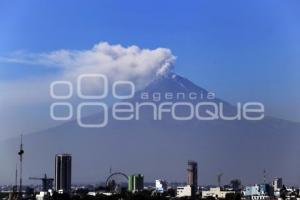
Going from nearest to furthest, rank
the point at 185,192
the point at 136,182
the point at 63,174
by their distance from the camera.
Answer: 1. the point at 185,192
2. the point at 63,174
3. the point at 136,182

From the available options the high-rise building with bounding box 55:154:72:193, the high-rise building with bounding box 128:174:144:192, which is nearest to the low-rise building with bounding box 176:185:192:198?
the high-rise building with bounding box 128:174:144:192

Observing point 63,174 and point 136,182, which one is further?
point 136,182

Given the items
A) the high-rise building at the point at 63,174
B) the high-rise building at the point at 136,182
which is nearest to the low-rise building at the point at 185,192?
the high-rise building at the point at 136,182

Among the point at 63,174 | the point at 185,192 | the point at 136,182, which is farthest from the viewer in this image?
the point at 136,182

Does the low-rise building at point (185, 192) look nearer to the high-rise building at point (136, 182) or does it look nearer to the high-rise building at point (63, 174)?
the high-rise building at point (136, 182)

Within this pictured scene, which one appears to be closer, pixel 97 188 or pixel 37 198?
pixel 37 198

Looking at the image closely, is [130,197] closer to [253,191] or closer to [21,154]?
[21,154]

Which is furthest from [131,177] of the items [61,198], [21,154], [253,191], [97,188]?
[21,154]

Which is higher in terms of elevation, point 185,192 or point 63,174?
point 63,174
